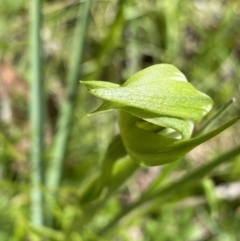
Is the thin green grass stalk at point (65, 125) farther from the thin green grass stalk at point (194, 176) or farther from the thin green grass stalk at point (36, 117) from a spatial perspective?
the thin green grass stalk at point (194, 176)

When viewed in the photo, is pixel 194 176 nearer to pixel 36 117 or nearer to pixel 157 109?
pixel 157 109

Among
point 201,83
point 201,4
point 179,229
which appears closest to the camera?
point 179,229

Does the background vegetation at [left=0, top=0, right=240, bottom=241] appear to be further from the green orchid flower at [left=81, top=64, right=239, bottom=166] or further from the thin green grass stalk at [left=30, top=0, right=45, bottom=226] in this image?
Answer: the green orchid flower at [left=81, top=64, right=239, bottom=166]

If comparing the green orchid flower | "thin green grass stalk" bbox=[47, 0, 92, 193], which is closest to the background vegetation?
"thin green grass stalk" bbox=[47, 0, 92, 193]

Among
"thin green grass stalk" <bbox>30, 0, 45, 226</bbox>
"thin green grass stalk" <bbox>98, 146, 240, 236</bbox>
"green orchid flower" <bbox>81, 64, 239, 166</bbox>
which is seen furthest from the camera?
"thin green grass stalk" <bbox>30, 0, 45, 226</bbox>

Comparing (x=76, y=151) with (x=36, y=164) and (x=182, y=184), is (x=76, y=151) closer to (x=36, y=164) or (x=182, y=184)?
(x=36, y=164)

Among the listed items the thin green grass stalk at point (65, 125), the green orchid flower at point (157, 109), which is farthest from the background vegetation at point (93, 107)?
the green orchid flower at point (157, 109)

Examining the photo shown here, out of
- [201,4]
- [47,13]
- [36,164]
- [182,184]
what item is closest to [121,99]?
[182,184]
